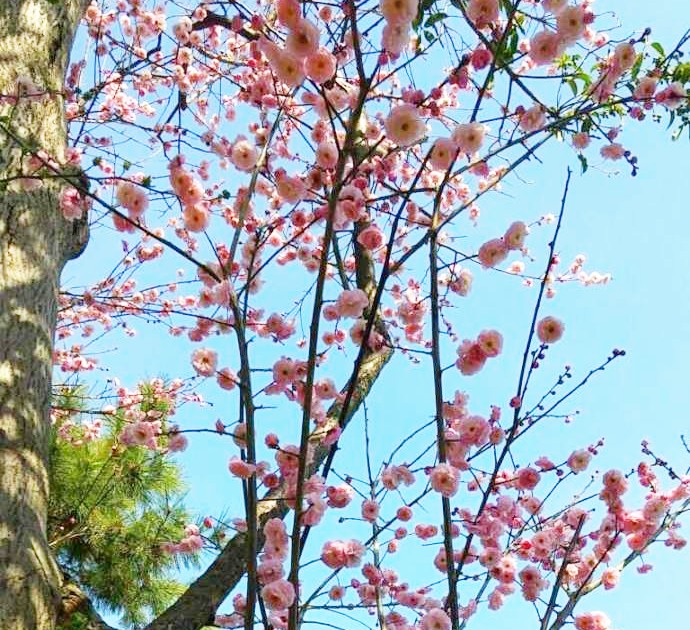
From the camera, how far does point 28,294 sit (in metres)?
1.88

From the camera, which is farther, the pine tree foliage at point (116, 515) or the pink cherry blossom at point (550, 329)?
the pine tree foliage at point (116, 515)

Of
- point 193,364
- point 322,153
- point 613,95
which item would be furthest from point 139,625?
point 613,95

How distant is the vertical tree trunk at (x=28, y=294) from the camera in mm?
1546

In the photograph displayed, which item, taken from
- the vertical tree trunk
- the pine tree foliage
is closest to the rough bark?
the vertical tree trunk

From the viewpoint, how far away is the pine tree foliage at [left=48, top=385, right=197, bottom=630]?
432 centimetres

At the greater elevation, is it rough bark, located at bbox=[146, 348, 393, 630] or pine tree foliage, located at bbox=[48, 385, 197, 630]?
pine tree foliage, located at bbox=[48, 385, 197, 630]

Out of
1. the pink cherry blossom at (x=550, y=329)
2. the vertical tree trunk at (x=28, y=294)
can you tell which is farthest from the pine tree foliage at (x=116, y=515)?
the pink cherry blossom at (x=550, y=329)

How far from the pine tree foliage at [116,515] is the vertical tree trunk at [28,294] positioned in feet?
7.85

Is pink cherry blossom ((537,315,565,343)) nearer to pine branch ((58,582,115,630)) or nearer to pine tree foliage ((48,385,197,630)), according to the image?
pine branch ((58,582,115,630))

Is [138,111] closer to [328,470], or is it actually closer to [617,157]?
[617,157]

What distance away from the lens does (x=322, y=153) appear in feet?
5.79

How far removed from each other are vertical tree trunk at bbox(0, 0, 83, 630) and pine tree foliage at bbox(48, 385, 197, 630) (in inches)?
94.1

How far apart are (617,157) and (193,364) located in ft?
4.61

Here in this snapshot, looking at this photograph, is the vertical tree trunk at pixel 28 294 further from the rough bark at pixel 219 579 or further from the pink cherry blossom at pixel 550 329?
the pink cherry blossom at pixel 550 329
